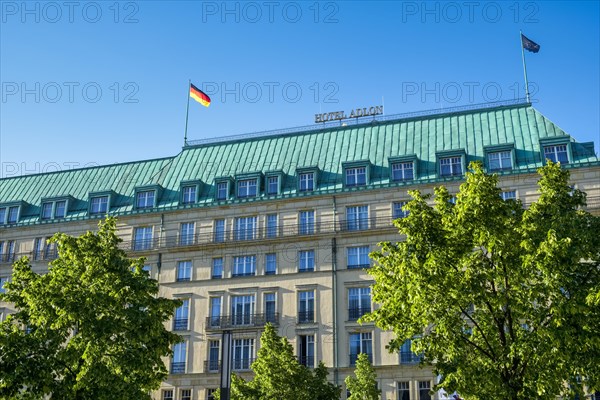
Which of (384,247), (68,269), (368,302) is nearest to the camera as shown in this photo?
(384,247)

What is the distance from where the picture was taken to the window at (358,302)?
5128 cm

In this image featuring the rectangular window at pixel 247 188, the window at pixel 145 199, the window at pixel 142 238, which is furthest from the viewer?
the window at pixel 145 199

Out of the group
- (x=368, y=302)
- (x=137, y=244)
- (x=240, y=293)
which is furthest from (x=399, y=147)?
(x=137, y=244)

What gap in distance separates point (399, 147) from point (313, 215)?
30.2ft

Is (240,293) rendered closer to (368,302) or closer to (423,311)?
(368,302)

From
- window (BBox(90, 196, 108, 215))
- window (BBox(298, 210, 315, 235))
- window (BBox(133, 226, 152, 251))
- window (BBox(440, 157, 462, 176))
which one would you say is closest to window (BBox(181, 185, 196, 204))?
window (BBox(133, 226, 152, 251))

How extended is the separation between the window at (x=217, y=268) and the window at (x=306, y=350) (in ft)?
28.0

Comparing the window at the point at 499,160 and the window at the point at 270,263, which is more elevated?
the window at the point at 499,160

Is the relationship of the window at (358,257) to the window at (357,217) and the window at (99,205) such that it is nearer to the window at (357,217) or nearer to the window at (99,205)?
the window at (357,217)

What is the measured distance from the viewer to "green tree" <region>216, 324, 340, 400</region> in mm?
38156

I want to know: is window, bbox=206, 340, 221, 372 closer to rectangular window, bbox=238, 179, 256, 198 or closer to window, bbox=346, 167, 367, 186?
rectangular window, bbox=238, 179, 256, 198

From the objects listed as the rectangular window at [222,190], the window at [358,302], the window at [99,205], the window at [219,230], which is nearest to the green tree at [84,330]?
the window at [358,302]

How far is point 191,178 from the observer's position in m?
61.4

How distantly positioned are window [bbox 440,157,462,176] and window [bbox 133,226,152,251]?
24.4 m
